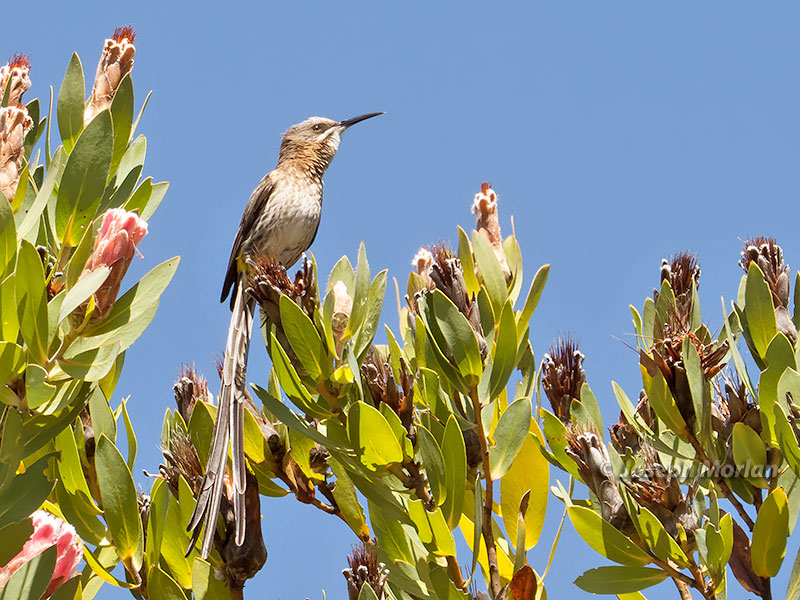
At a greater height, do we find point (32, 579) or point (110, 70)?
point (110, 70)

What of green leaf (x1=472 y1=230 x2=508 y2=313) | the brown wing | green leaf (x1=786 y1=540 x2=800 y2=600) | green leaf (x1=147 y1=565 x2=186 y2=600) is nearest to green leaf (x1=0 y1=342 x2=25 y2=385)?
green leaf (x1=147 y1=565 x2=186 y2=600)

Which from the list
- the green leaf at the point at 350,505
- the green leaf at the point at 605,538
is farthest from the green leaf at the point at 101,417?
the green leaf at the point at 605,538

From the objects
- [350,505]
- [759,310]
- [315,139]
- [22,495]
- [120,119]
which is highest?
[315,139]

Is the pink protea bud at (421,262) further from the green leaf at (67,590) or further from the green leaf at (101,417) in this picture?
the green leaf at (67,590)

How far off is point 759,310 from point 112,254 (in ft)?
4.79

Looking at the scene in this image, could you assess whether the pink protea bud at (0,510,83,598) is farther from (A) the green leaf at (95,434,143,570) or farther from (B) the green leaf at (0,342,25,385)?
(B) the green leaf at (0,342,25,385)

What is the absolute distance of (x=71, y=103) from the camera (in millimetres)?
2551

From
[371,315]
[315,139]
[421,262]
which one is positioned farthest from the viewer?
[315,139]

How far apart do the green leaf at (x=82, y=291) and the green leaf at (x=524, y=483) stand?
104 cm

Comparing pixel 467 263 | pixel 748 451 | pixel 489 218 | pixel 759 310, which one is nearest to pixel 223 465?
pixel 467 263

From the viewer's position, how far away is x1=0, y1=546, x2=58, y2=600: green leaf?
1768mm

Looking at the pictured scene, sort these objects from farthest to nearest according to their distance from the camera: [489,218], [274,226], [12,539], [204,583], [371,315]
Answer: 1. [274,226]
2. [489,218]
3. [371,315]
4. [204,583]
5. [12,539]

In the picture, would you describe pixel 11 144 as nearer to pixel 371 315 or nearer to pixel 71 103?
pixel 71 103

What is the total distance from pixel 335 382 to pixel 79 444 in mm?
674
